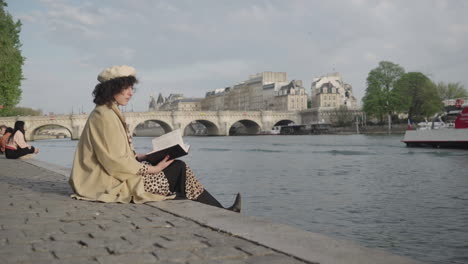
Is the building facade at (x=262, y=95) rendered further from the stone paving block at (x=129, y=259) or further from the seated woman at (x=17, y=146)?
the stone paving block at (x=129, y=259)

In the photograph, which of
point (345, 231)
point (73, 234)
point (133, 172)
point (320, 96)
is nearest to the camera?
point (73, 234)

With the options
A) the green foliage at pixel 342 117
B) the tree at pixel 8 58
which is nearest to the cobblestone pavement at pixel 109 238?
the tree at pixel 8 58

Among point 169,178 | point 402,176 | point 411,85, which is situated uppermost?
point 411,85

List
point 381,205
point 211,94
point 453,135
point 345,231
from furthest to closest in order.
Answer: point 211,94 → point 453,135 → point 381,205 → point 345,231

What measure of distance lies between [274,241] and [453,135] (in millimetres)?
23780

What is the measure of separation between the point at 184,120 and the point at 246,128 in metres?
20.7

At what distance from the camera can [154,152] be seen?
4.45 metres

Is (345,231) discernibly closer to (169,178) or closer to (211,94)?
(169,178)

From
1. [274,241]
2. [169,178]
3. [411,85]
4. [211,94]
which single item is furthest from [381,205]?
[211,94]

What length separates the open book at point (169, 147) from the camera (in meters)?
4.28

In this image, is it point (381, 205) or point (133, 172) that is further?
point (381, 205)

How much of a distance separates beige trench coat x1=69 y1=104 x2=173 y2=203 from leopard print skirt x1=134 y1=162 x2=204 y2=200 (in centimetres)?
5

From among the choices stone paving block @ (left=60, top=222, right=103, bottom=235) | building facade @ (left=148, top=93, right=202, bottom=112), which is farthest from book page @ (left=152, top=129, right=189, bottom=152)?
building facade @ (left=148, top=93, right=202, bottom=112)

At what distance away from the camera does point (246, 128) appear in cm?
8894
